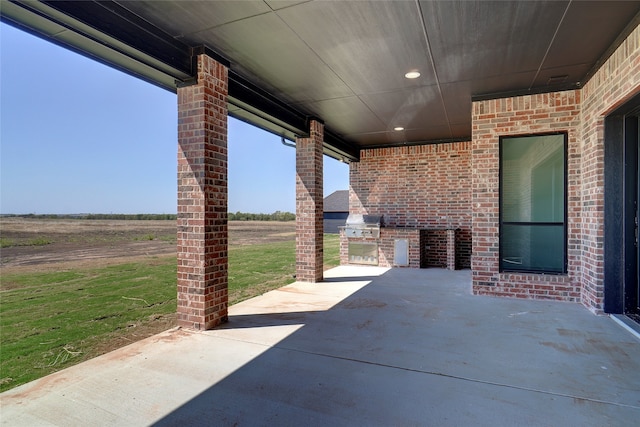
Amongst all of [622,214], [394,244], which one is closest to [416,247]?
[394,244]

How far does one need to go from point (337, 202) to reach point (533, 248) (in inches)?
904

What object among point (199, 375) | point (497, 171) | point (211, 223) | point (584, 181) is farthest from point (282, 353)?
point (584, 181)

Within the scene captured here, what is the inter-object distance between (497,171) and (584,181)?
105 centimetres

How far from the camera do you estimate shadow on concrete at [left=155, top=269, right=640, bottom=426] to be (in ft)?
6.65

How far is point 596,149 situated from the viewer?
13.3 feet

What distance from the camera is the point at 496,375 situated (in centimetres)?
253

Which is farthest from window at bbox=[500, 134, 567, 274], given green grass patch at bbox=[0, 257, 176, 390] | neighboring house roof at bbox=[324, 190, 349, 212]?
neighboring house roof at bbox=[324, 190, 349, 212]

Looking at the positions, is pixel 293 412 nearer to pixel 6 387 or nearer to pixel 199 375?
pixel 199 375

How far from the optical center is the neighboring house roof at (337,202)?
1042 inches

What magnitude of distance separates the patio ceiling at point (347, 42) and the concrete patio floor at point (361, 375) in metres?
2.75

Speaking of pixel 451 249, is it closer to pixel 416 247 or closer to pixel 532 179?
pixel 416 247

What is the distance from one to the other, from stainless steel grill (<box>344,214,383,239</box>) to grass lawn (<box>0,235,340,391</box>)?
1.91 m

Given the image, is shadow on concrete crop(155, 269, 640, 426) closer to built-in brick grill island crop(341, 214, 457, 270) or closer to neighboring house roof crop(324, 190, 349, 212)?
built-in brick grill island crop(341, 214, 457, 270)

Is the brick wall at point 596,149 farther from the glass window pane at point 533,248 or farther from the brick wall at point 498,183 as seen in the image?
the glass window pane at point 533,248
